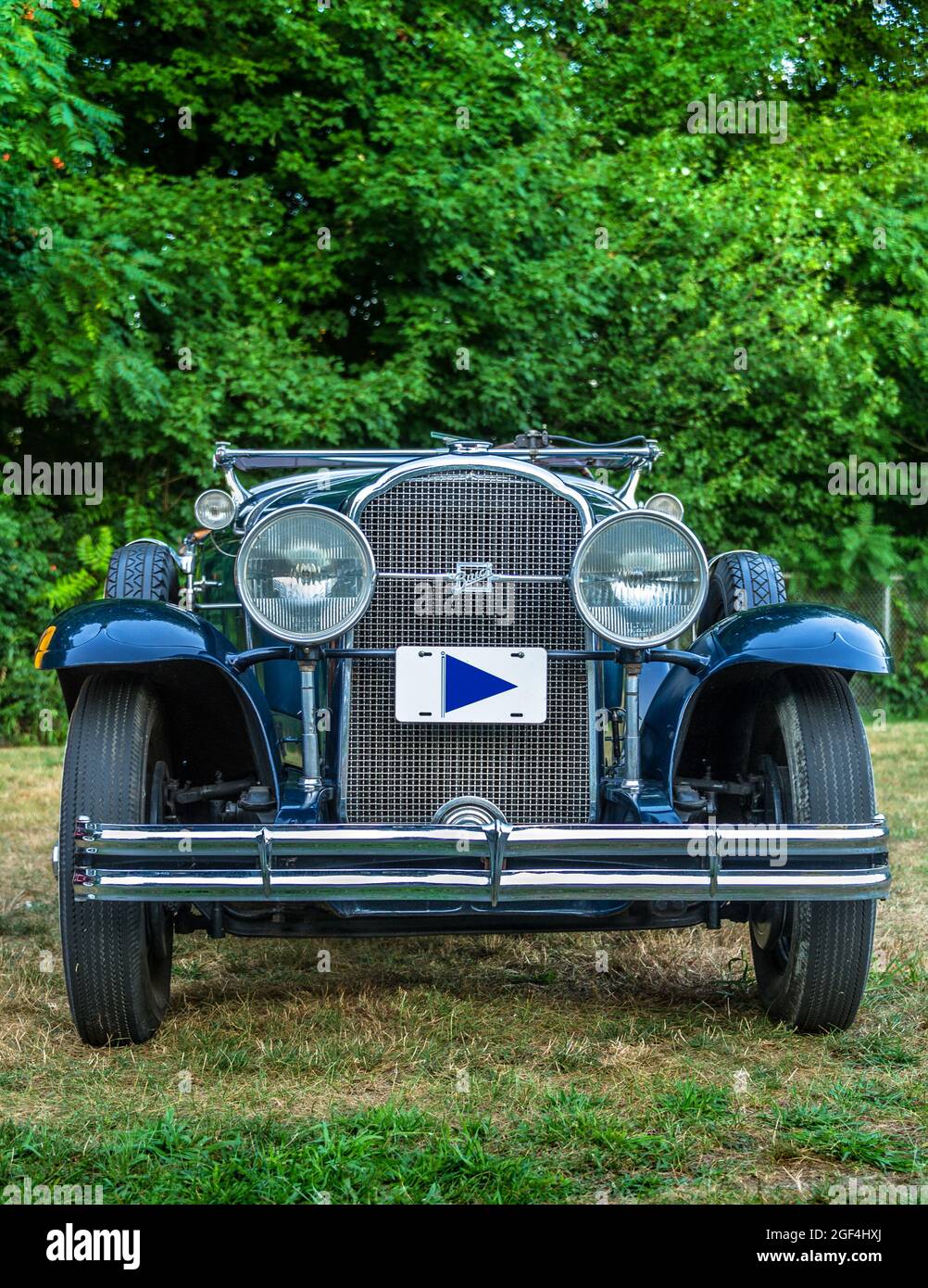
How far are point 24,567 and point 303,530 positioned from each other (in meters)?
7.61

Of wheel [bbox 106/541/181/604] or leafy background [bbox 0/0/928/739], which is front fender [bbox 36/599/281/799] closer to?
wheel [bbox 106/541/181/604]

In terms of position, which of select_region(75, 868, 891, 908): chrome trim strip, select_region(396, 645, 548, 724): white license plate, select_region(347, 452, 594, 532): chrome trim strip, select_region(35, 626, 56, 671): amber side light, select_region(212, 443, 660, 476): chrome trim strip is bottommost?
select_region(75, 868, 891, 908): chrome trim strip

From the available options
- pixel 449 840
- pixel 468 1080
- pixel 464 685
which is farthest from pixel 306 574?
pixel 468 1080

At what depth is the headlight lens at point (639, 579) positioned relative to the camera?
336 cm

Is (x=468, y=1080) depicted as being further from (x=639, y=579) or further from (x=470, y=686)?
(x=639, y=579)

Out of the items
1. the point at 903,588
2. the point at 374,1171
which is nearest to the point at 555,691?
the point at 374,1171

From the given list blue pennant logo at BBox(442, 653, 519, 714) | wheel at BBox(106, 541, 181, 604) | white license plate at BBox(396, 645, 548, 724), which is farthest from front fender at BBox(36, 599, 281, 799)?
wheel at BBox(106, 541, 181, 604)

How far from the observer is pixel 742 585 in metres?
4.57

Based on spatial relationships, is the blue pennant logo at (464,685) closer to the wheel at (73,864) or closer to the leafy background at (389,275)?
the wheel at (73,864)

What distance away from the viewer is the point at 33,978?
13.3ft

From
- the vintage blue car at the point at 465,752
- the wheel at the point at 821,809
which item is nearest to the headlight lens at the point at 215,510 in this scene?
the vintage blue car at the point at 465,752

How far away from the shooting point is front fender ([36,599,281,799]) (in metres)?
3.32

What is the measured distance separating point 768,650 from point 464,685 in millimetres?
808

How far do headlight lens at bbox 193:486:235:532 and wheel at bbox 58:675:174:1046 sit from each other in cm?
125
